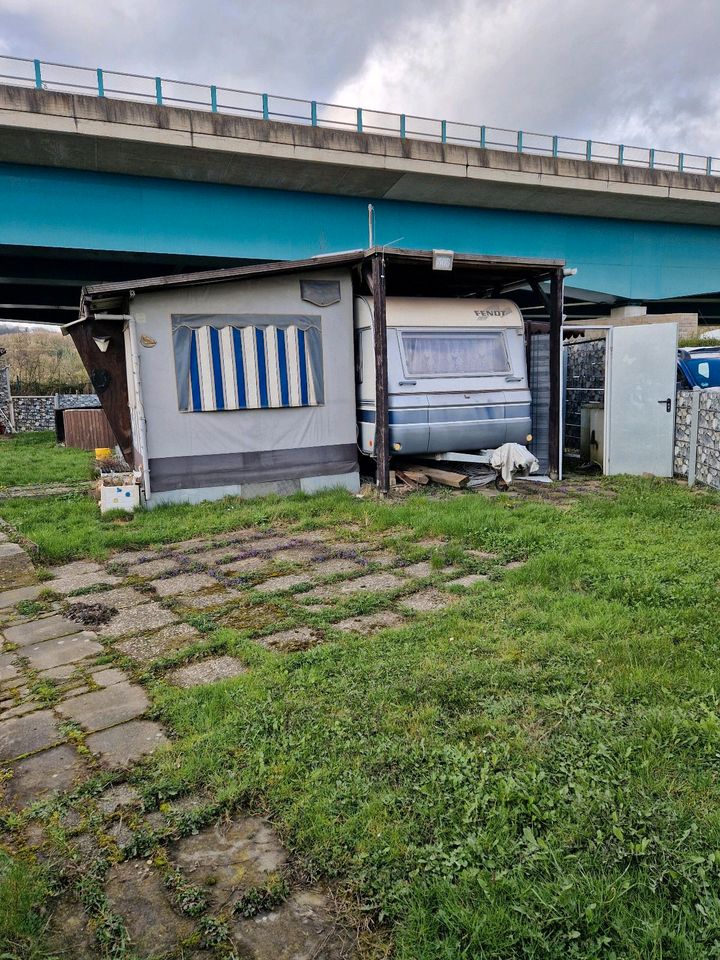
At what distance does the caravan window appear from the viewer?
9336mm

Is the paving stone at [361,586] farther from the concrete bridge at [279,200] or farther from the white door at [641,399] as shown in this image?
the concrete bridge at [279,200]

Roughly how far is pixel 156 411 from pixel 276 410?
1.63 meters

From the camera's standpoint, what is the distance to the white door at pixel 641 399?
9.98 meters

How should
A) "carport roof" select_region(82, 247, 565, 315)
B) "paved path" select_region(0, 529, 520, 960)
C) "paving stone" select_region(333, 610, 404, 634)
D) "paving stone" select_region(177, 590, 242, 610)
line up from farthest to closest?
"carport roof" select_region(82, 247, 565, 315), "paving stone" select_region(177, 590, 242, 610), "paving stone" select_region(333, 610, 404, 634), "paved path" select_region(0, 529, 520, 960)

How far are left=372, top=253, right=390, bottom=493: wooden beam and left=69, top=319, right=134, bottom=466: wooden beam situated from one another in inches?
136

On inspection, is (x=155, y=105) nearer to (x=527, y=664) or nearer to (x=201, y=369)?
(x=201, y=369)

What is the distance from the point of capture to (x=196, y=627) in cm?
464

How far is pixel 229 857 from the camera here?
7.80ft

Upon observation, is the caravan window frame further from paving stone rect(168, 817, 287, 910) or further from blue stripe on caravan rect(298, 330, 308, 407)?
paving stone rect(168, 817, 287, 910)

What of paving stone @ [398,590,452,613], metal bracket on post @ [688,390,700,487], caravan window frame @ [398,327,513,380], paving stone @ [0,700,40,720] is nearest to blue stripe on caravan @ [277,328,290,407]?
caravan window frame @ [398,327,513,380]

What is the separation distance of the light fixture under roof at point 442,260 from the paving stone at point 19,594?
6.42m

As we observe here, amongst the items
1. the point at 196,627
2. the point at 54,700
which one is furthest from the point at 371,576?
the point at 54,700

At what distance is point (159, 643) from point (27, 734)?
118 centimetres

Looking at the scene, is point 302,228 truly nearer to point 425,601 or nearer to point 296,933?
point 425,601
